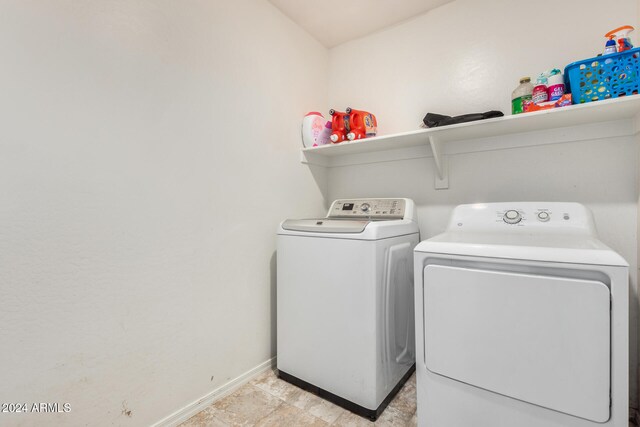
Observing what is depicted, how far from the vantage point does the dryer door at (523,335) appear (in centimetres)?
90

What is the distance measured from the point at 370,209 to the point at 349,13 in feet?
4.39

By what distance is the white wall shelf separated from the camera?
1.33 metres

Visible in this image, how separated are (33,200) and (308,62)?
1875mm

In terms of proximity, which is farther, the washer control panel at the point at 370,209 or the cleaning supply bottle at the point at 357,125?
the cleaning supply bottle at the point at 357,125

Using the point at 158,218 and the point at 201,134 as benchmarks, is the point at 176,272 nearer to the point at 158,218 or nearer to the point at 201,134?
the point at 158,218

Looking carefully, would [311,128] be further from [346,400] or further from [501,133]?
[346,400]

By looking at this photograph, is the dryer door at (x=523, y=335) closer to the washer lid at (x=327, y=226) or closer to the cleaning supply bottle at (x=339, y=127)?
the washer lid at (x=327, y=226)

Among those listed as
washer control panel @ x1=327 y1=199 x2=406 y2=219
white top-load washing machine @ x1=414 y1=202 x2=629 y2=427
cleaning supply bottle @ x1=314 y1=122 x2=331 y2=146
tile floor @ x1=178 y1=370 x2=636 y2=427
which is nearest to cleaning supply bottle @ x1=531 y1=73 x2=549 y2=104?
white top-load washing machine @ x1=414 y1=202 x2=629 y2=427

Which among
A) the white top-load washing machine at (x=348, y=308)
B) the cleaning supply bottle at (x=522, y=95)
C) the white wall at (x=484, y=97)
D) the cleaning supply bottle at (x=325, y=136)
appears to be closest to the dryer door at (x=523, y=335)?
the white top-load washing machine at (x=348, y=308)

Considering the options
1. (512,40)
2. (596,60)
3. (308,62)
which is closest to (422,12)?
(512,40)

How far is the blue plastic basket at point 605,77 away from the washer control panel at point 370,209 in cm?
96

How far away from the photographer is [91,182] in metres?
1.12

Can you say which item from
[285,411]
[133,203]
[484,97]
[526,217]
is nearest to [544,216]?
[526,217]

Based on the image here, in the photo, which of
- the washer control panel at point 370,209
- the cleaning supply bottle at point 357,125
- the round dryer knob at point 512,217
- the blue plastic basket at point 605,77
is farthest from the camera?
the cleaning supply bottle at point 357,125
